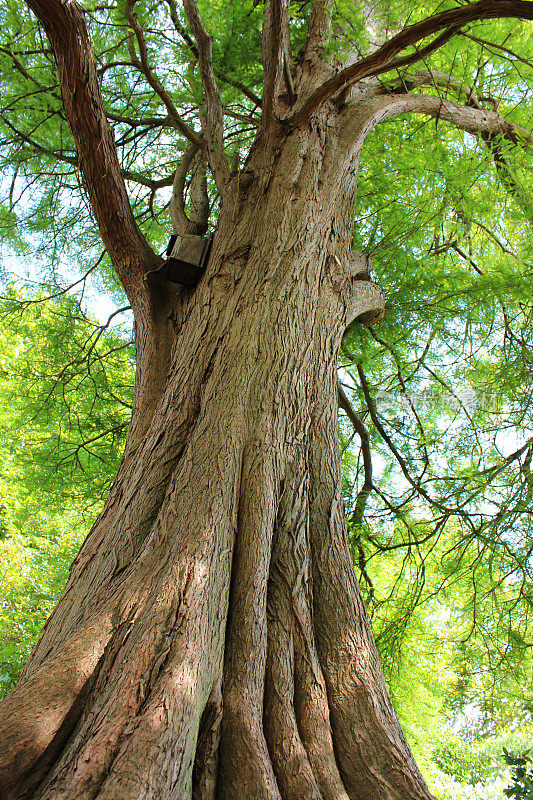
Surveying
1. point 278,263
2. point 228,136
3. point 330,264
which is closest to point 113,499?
point 278,263

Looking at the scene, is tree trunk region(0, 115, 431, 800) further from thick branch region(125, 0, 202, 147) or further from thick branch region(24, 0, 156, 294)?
thick branch region(125, 0, 202, 147)

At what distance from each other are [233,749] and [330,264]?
7.14 feet

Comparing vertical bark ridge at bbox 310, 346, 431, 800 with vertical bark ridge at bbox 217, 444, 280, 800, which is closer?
vertical bark ridge at bbox 217, 444, 280, 800

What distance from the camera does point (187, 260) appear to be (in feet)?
8.98

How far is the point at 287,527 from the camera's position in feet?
6.49

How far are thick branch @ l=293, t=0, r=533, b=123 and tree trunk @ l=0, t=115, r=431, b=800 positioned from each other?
1.92 feet

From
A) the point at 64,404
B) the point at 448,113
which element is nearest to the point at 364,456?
the point at 448,113

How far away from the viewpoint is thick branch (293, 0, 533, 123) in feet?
5.50

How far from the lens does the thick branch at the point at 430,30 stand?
168cm

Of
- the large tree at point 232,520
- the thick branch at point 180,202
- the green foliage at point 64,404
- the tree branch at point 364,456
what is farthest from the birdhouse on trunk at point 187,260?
the tree branch at point 364,456

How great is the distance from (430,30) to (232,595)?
2.20 metres

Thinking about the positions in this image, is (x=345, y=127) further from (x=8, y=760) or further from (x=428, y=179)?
(x=8, y=760)

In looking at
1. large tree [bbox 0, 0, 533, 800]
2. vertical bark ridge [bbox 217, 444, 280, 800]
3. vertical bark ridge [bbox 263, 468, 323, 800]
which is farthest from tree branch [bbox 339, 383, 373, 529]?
vertical bark ridge [bbox 217, 444, 280, 800]

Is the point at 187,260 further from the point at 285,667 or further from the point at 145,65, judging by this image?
the point at 285,667
